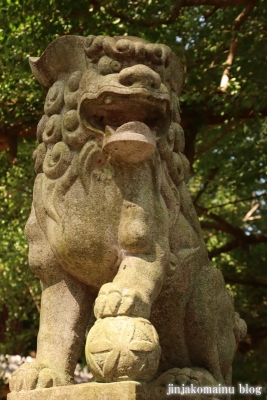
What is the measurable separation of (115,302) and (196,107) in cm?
451

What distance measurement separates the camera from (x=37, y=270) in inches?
123

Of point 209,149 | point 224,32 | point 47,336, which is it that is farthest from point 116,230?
point 209,149

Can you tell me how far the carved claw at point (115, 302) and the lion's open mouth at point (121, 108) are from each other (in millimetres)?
774

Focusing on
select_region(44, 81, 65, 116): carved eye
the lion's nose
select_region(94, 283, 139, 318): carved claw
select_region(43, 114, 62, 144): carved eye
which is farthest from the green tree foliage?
select_region(94, 283, 139, 318): carved claw

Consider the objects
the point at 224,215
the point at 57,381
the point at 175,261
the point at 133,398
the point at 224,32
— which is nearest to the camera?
the point at 133,398

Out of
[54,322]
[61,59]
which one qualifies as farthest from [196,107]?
[54,322]

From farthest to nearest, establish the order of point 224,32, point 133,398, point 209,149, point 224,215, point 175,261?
1. point 224,215
2. point 209,149
3. point 224,32
4. point 175,261
5. point 133,398

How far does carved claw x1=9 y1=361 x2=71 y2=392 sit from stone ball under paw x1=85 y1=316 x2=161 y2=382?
0.29 m

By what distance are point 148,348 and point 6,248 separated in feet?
17.3

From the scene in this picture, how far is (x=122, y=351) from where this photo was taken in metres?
2.53

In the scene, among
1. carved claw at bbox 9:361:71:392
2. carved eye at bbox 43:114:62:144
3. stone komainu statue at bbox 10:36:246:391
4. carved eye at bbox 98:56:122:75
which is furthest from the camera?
carved eye at bbox 43:114:62:144

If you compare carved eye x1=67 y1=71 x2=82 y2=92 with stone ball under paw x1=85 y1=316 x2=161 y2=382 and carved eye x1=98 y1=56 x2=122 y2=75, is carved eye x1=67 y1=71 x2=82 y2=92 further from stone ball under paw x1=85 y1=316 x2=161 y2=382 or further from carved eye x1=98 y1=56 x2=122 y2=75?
stone ball under paw x1=85 y1=316 x2=161 y2=382

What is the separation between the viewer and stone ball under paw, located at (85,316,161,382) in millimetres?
2533

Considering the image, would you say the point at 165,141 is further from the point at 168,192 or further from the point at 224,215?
the point at 224,215
